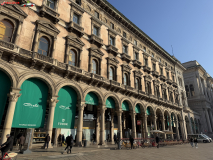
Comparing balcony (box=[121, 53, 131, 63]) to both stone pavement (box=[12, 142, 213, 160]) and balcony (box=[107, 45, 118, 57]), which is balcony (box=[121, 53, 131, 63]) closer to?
balcony (box=[107, 45, 118, 57])

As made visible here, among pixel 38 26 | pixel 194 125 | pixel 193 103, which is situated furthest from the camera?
pixel 193 103

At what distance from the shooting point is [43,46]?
16.8 m

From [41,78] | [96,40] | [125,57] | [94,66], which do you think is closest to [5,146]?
[41,78]

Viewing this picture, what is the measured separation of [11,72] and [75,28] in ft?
33.2

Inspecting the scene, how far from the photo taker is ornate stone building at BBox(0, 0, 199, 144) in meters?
13.6

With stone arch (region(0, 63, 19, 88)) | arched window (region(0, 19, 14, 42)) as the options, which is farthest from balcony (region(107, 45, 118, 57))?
stone arch (region(0, 63, 19, 88))

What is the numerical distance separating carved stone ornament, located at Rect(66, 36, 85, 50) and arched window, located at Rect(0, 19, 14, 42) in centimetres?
623

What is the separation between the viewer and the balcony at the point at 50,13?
16844 mm

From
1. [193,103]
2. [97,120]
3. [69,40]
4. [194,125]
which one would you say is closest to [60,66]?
[69,40]

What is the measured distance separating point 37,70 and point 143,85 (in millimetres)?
21872

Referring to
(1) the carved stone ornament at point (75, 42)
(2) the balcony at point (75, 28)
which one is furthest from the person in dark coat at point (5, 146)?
(2) the balcony at point (75, 28)

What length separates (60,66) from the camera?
16.6 m

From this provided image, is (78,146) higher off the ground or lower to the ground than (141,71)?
lower

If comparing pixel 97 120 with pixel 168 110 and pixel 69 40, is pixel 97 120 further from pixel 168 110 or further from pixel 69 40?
pixel 168 110
